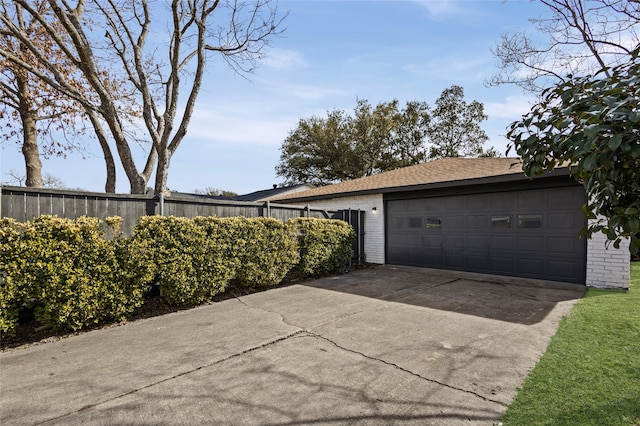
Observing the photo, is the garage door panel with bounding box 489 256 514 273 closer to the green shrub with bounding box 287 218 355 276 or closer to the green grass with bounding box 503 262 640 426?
the green grass with bounding box 503 262 640 426

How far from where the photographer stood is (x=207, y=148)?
42.1 feet

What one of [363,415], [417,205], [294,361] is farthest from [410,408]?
[417,205]

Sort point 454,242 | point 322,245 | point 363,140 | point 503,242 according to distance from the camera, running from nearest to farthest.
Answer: point 503,242 → point 322,245 → point 454,242 → point 363,140

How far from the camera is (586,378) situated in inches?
98.3

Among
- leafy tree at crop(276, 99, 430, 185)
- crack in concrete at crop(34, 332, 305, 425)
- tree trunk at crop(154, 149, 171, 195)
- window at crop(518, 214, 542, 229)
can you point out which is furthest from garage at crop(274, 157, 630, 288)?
leafy tree at crop(276, 99, 430, 185)

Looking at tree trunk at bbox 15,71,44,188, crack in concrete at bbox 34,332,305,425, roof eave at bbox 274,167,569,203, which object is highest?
tree trunk at bbox 15,71,44,188

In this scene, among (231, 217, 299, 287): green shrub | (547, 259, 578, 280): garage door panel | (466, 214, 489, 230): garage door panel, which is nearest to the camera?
(231, 217, 299, 287): green shrub

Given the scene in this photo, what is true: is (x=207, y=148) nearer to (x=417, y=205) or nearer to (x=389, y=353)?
(x=417, y=205)

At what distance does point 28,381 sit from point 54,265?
1.40 m

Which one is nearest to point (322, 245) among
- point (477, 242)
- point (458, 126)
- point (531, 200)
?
point (477, 242)

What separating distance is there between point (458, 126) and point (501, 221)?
732 inches

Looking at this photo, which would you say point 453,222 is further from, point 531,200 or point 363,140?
point 363,140

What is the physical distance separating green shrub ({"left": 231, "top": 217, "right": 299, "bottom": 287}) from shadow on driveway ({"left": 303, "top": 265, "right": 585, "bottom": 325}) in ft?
2.72

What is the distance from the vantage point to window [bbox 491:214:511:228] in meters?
7.05
